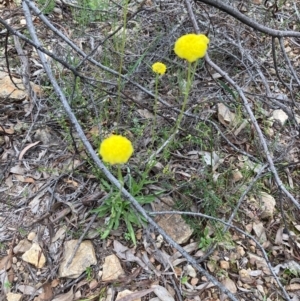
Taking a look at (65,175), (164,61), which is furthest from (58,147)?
(164,61)

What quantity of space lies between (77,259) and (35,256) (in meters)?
0.16

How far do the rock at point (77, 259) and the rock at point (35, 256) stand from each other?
0.08 meters

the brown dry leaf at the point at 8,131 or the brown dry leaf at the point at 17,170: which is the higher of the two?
the brown dry leaf at the point at 8,131

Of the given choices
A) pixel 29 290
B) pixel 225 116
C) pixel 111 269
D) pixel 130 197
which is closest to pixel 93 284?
pixel 111 269

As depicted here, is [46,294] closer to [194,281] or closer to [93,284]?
[93,284]

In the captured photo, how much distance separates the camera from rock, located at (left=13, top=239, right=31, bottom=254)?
1490 millimetres

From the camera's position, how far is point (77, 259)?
4.80ft

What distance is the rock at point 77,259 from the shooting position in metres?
1.44

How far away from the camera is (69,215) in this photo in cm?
158

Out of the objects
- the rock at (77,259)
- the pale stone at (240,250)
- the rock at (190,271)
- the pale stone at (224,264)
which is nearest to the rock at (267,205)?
the pale stone at (240,250)

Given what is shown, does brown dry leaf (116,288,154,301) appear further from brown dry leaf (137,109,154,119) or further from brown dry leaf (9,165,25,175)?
brown dry leaf (137,109,154,119)

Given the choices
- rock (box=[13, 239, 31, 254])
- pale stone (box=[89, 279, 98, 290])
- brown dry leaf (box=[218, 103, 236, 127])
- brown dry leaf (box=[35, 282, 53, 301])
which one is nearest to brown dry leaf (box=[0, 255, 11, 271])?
rock (box=[13, 239, 31, 254])

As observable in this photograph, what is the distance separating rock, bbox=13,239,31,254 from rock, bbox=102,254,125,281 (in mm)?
Result: 312

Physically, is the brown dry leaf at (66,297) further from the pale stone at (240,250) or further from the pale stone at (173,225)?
the pale stone at (240,250)
